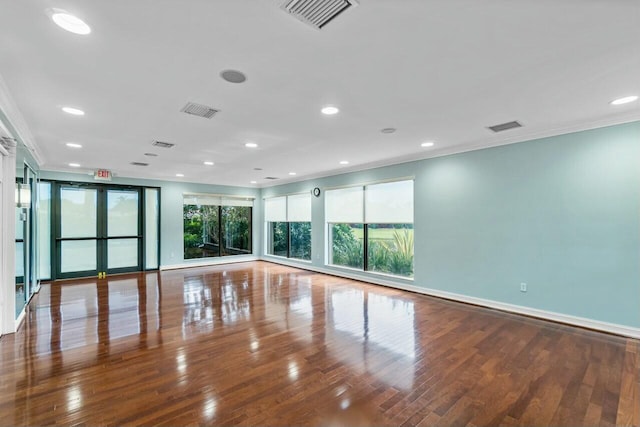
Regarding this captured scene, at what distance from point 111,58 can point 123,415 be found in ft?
8.47

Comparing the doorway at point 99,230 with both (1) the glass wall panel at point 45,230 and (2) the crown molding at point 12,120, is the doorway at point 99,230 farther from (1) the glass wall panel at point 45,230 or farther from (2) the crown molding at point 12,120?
(2) the crown molding at point 12,120

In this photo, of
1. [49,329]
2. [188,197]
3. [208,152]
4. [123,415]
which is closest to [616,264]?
[123,415]

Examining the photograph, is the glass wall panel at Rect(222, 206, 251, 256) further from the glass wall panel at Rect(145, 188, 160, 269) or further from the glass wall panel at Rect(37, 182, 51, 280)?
the glass wall panel at Rect(37, 182, 51, 280)

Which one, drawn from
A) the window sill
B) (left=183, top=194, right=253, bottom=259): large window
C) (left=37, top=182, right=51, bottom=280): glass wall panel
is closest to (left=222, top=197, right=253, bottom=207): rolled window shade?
(left=183, top=194, right=253, bottom=259): large window

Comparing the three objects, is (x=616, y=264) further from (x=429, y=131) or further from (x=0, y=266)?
(x=0, y=266)

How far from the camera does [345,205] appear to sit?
283 inches

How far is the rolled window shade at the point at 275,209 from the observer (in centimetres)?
930

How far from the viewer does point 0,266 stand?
11.7 ft

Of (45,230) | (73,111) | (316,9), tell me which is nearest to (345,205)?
(73,111)

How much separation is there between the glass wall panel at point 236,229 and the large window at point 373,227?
143 inches

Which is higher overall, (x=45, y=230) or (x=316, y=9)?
(x=316, y=9)

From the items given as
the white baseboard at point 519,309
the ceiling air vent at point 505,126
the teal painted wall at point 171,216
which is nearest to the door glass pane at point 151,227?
the teal painted wall at point 171,216

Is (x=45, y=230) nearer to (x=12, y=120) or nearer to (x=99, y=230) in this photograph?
(x=99, y=230)

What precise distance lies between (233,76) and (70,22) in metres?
1.06
